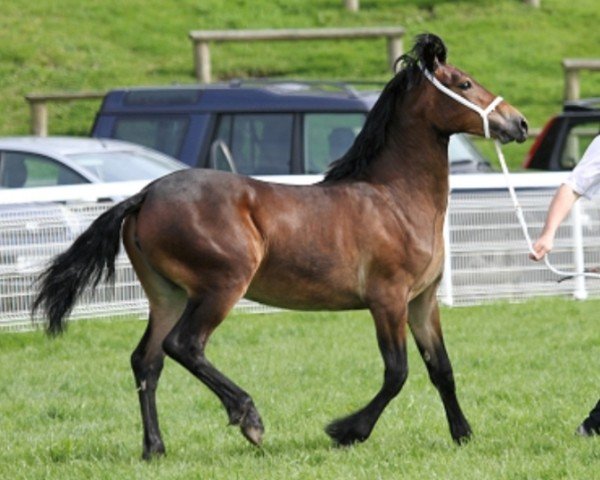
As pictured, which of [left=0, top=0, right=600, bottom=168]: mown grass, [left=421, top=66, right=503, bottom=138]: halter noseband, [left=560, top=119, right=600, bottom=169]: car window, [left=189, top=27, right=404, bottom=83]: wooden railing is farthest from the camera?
[left=0, top=0, right=600, bottom=168]: mown grass

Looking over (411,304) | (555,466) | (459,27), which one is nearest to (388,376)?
(411,304)

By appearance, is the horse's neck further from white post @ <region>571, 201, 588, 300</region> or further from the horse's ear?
white post @ <region>571, 201, 588, 300</region>

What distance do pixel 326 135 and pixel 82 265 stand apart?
8.19 metres

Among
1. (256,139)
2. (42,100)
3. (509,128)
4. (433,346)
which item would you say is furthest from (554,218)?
(42,100)

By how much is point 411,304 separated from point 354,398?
1.77 m

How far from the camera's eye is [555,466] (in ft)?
24.7

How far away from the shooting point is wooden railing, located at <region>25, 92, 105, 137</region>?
21.3 metres

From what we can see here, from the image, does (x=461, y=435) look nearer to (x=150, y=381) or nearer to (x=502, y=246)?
(x=150, y=381)

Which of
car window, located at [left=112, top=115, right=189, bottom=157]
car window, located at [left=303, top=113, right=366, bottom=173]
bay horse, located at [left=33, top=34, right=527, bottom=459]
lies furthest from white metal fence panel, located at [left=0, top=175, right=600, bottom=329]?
bay horse, located at [left=33, top=34, right=527, bottom=459]

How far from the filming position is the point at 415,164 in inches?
337

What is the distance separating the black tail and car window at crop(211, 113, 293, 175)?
7.90 m

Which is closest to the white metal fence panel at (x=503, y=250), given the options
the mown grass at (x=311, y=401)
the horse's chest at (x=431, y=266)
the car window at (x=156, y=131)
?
the mown grass at (x=311, y=401)

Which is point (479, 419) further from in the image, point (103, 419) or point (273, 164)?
point (273, 164)

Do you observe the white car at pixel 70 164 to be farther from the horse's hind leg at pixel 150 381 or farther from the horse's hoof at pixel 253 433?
the horse's hoof at pixel 253 433
